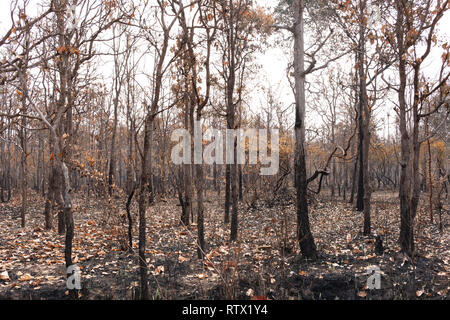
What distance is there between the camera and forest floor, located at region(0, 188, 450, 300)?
169 inches

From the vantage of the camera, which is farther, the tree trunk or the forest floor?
the tree trunk

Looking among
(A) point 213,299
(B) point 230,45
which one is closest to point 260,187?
(B) point 230,45

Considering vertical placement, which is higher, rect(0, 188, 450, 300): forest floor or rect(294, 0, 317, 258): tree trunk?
rect(294, 0, 317, 258): tree trunk

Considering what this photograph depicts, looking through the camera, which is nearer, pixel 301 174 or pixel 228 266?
pixel 228 266

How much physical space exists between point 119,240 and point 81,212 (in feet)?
21.9

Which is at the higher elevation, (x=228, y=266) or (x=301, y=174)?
(x=301, y=174)

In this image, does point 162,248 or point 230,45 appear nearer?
point 162,248

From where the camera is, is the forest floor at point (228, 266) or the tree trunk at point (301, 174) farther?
the tree trunk at point (301, 174)

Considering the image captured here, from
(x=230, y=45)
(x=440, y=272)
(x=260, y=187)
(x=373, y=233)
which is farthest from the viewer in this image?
(x=260, y=187)

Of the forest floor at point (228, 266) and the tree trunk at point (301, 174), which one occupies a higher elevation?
the tree trunk at point (301, 174)

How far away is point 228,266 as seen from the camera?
391cm

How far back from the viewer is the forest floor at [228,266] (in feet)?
14.1
